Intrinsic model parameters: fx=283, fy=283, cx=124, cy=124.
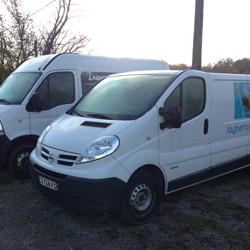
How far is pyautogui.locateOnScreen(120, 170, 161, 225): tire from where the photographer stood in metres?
3.30

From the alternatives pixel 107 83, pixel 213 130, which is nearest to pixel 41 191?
pixel 107 83

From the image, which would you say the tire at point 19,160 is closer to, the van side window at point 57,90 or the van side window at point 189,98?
the van side window at point 57,90

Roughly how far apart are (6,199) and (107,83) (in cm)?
238

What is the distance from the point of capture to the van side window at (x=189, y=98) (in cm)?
378

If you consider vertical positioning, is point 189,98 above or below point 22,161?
above

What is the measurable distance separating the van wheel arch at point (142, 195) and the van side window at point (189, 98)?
2.88 ft

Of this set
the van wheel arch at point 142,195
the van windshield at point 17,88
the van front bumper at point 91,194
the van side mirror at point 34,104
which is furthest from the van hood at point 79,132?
the van windshield at point 17,88

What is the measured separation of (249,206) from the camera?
4074 millimetres

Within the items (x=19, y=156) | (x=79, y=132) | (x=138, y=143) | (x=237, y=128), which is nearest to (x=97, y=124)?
(x=79, y=132)

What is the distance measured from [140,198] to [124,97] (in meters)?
1.37

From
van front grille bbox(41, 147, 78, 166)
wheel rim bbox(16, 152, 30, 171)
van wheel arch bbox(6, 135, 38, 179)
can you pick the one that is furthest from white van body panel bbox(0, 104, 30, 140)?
van front grille bbox(41, 147, 78, 166)

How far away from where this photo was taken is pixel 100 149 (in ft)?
10.4

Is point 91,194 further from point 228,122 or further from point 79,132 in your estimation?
point 228,122

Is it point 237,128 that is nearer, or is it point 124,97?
point 124,97
